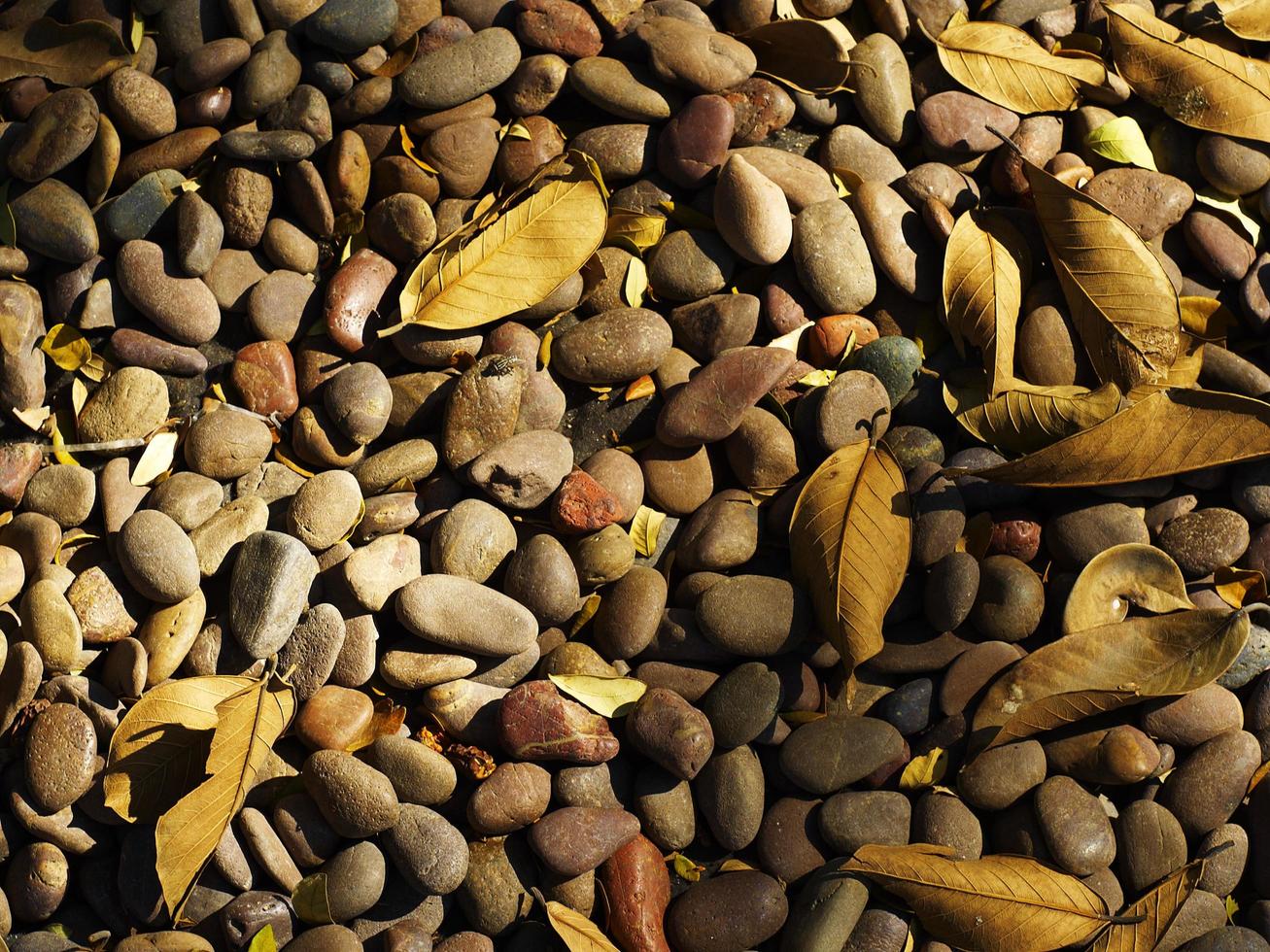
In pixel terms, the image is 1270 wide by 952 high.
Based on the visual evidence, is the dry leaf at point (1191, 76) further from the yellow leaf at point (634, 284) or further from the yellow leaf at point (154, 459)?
the yellow leaf at point (154, 459)

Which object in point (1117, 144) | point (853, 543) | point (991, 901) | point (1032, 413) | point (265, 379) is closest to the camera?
point (991, 901)

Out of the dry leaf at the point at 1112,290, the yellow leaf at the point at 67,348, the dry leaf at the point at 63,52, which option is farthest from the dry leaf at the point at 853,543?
the dry leaf at the point at 63,52

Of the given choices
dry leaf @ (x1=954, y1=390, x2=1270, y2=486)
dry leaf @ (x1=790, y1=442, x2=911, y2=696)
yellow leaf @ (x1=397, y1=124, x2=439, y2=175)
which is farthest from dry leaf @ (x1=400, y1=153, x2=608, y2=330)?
dry leaf @ (x1=954, y1=390, x2=1270, y2=486)

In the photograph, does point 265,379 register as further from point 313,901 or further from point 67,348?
point 313,901

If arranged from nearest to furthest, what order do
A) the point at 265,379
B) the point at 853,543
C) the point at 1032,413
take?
the point at 853,543
the point at 1032,413
the point at 265,379

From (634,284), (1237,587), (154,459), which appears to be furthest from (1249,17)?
(154,459)
